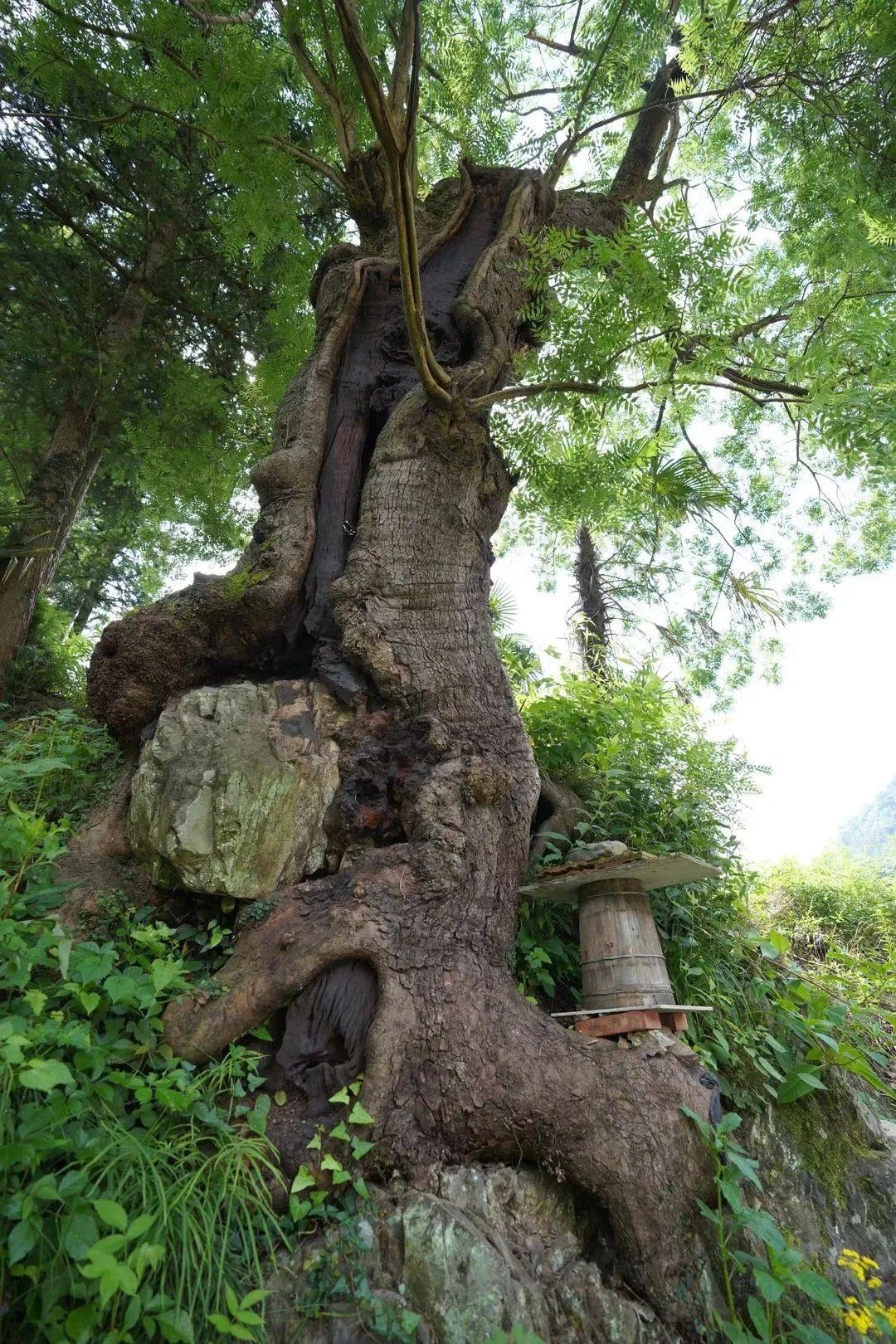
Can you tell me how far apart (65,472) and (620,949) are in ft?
18.9

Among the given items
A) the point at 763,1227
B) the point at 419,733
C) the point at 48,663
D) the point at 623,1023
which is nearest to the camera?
the point at 763,1227

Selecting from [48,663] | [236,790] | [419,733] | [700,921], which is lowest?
[700,921]

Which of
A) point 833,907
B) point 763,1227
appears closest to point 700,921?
point 763,1227

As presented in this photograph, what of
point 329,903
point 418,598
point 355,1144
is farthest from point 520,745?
point 355,1144

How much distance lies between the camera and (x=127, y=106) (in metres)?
5.15

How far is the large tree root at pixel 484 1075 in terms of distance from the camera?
1951 millimetres

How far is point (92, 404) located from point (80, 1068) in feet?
19.9

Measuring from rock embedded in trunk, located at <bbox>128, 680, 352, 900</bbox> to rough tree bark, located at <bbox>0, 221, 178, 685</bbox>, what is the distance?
304 centimetres

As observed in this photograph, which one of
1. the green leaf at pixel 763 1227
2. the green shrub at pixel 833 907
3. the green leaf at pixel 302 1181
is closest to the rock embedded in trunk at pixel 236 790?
the green leaf at pixel 302 1181

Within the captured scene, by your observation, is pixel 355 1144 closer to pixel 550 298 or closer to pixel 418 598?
pixel 418 598

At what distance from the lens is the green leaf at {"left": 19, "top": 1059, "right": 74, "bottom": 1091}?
4.63 feet

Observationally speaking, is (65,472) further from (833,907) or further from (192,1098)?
(833,907)

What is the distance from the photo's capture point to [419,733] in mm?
2719

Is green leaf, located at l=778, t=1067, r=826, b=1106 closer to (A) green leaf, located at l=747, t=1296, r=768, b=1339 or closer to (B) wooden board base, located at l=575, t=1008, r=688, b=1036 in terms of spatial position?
(B) wooden board base, located at l=575, t=1008, r=688, b=1036
